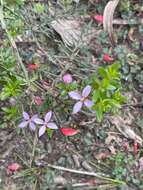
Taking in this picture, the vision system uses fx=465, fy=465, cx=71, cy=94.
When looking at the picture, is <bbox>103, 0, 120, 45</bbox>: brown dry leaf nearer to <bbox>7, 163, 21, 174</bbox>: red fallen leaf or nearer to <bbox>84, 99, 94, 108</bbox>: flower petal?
<bbox>84, 99, 94, 108</bbox>: flower petal

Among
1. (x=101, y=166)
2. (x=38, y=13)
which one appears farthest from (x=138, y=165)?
(x=38, y=13)

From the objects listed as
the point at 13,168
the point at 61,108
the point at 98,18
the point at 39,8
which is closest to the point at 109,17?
the point at 98,18

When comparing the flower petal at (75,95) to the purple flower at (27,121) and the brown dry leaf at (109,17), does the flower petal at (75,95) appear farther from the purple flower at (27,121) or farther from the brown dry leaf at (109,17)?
the brown dry leaf at (109,17)

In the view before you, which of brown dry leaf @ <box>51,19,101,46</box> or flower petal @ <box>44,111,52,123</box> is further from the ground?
brown dry leaf @ <box>51,19,101,46</box>

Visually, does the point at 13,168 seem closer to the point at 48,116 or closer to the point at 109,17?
the point at 48,116

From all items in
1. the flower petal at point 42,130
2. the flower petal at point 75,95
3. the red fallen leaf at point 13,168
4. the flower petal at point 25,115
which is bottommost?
the red fallen leaf at point 13,168

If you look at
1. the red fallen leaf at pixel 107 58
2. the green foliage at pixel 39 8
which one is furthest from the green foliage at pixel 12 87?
the red fallen leaf at pixel 107 58

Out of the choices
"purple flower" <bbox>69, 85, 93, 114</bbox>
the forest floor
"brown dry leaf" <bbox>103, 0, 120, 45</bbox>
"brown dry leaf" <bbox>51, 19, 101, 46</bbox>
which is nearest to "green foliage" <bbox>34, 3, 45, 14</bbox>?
the forest floor
